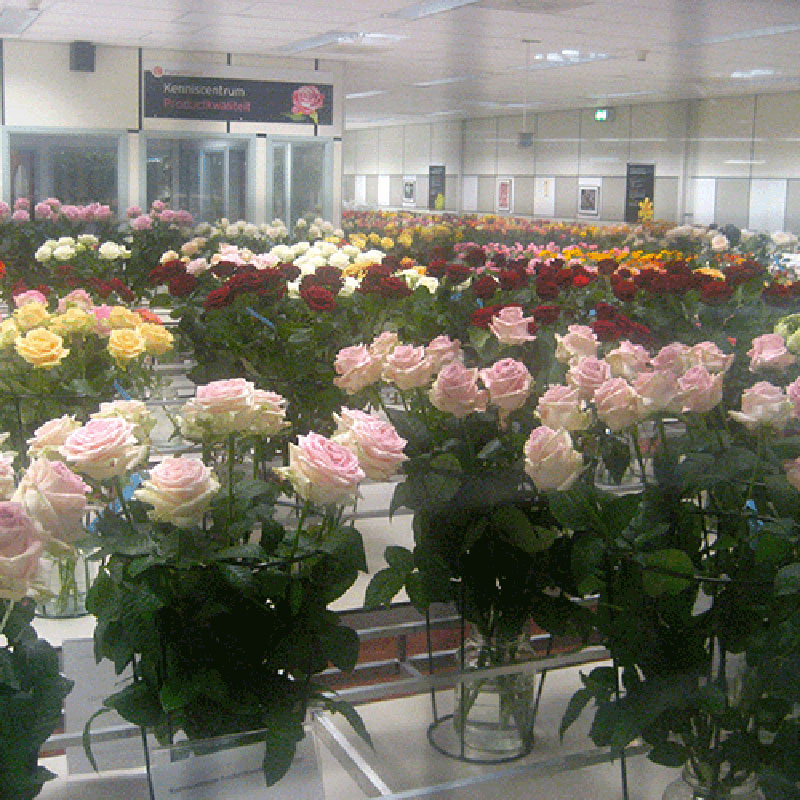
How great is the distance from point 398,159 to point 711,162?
4.32ft

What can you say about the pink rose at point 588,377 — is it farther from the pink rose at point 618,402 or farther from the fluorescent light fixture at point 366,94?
the fluorescent light fixture at point 366,94

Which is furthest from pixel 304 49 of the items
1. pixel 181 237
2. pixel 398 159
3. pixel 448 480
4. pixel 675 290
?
pixel 448 480

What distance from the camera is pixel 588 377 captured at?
1.61 metres

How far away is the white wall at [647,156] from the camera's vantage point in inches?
136

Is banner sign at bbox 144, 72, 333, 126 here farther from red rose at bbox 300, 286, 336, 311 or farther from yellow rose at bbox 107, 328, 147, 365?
yellow rose at bbox 107, 328, 147, 365

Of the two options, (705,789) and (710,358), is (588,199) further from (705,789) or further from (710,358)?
(705,789)

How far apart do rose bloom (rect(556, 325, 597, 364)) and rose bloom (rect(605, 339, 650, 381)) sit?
295 millimetres

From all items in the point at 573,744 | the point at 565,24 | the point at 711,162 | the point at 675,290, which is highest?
the point at 565,24

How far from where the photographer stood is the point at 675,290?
318cm

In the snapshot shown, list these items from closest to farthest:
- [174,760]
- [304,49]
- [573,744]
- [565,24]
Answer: [174,760] → [573,744] → [565,24] → [304,49]

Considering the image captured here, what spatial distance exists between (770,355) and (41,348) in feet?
4.61

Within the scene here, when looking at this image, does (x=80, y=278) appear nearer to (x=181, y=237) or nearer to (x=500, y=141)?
(x=500, y=141)

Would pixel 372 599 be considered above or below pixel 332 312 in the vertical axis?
below

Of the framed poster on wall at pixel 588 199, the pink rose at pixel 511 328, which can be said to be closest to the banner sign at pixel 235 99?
the framed poster on wall at pixel 588 199
